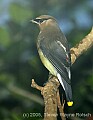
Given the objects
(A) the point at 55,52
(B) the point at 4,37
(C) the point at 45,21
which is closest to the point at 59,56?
(A) the point at 55,52

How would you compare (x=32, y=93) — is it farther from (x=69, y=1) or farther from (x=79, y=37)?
(x=69, y=1)

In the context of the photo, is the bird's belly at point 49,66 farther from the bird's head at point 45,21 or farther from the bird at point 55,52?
the bird's head at point 45,21

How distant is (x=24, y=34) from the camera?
5.59 feet

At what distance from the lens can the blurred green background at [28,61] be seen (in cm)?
154

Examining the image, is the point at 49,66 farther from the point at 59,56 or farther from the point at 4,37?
the point at 4,37

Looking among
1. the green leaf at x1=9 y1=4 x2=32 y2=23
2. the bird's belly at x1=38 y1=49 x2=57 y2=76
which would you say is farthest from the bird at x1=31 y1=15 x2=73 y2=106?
the green leaf at x1=9 y1=4 x2=32 y2=23

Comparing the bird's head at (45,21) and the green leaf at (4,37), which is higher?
the bird's head at (45,21)

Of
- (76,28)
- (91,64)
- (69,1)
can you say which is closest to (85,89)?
(91,64)

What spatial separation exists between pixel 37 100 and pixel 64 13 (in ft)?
1.18

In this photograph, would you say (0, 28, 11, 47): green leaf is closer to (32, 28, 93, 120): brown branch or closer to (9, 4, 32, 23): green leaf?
(9, 4, 32, 23): green leaf

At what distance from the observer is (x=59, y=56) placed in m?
1.46

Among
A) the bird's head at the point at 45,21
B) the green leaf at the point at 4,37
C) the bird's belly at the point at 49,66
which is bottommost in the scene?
the bird's belly at the point at 49,66

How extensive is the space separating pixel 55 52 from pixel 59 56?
2 cm

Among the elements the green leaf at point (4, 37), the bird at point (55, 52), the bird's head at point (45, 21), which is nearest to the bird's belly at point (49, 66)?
the bird at point (55, 52)
